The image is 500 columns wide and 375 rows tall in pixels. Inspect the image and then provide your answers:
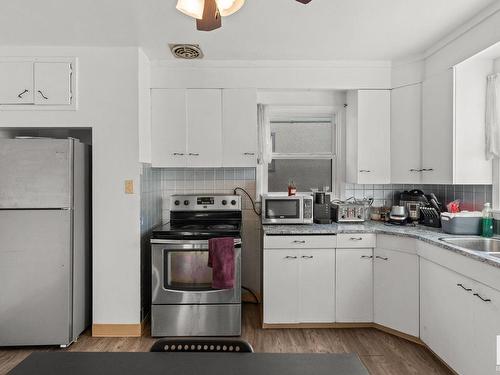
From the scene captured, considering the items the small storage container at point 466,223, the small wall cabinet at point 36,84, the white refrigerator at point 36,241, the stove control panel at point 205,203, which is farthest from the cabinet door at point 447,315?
the small wall cabinet at point 36,84

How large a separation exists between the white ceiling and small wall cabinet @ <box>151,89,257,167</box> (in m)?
0.38

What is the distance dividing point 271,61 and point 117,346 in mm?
2773

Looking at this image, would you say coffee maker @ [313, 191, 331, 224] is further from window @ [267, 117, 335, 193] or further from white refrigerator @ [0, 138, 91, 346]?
white refrigerator @ [0, 138, 91, 346]

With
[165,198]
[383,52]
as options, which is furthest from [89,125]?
[383,52]

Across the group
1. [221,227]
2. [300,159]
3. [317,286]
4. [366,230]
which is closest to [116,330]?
[221,227]

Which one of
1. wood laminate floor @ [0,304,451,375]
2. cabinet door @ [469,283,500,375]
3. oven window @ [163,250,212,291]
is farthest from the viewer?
oven window @ [163,250,212,291]

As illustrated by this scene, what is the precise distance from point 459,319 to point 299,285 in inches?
46.7

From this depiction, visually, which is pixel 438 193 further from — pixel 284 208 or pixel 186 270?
pixel 186 270

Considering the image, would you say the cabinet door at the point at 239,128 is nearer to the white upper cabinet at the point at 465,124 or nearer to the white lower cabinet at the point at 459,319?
the white upper cabinet at the point at 465,124

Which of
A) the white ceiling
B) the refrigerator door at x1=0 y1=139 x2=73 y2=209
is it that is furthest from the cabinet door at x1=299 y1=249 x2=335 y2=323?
the refrigerator door at x1=0 y1=139 x2=73 y2=209

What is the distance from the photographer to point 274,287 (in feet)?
9.67

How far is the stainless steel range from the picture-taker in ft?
9.34

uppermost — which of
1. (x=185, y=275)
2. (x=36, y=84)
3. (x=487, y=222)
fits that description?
(x=36, y=84)

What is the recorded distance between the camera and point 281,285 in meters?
2.95
